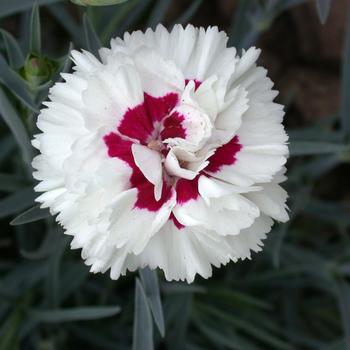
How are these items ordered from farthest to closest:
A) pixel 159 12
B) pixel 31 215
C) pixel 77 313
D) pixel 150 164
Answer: pixel 159 12 → pixel 77 313 → pixel 31 215 → pixel 150 164

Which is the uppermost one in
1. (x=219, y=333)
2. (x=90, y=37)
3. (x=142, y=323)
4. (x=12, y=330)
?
(x=90, y=37)

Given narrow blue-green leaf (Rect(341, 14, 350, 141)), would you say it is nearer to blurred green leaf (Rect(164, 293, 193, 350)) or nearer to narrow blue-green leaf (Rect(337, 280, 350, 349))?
narrow blue-green leaf (Rect(337, 280, 350, 349))

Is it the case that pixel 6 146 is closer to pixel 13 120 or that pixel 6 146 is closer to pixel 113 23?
pixel 113 23

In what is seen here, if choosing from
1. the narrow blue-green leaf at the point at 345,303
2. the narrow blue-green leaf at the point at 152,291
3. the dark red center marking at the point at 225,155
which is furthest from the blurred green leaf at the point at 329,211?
the dark red center marking at the point at 225,155

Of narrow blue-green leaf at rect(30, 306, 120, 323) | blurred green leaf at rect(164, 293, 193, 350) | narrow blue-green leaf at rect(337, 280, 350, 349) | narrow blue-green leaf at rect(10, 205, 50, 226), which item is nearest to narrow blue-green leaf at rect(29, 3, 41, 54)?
narrow blue-green leaf at rect(10, 205, 50, 226)

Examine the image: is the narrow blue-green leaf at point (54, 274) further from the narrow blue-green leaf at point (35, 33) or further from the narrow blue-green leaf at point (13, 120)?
the narrow blue-green leaf at point (35, 33)

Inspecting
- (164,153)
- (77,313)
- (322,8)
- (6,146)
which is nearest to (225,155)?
(164,153)

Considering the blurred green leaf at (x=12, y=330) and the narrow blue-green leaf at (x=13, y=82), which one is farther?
the blurred green leaf at (x=12, y=330)
